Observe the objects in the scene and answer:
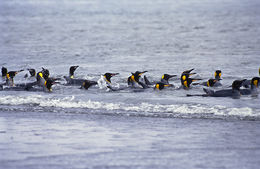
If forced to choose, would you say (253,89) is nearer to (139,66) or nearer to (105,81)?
(105,81)

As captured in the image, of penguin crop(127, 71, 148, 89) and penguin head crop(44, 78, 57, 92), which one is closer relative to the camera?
penguin head crop(44, 78, 57, 92)

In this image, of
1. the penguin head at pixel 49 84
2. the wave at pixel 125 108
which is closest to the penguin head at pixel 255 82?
the wave at pixel 125 108

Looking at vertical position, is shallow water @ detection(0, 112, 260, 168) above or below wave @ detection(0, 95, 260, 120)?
below

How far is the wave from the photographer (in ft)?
25.3

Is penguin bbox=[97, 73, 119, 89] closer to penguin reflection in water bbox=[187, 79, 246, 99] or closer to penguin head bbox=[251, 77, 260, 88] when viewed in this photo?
penguin reflection in water bbox=[187, 79, 246, 99]

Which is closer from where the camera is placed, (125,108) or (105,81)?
(125,108)

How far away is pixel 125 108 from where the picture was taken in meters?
8.45

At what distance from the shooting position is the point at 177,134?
6629 mm

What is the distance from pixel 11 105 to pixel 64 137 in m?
2.80

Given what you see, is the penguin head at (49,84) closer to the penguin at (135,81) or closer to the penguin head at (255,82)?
the penguin at (135,81)

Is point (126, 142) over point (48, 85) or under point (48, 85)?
under

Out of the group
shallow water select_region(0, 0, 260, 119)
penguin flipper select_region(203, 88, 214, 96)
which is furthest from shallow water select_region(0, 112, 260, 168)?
penguin flipper select_region(203, 88, 214, 96)

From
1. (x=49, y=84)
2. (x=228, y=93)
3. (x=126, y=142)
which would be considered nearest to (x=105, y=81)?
(x=49, y=84)

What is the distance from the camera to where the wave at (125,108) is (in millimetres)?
7719
